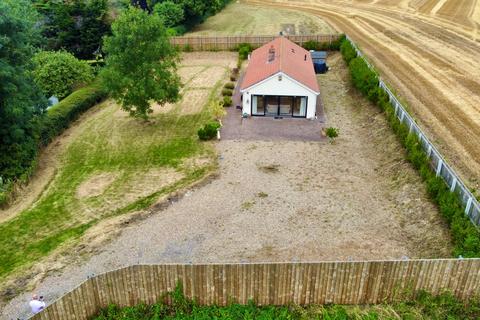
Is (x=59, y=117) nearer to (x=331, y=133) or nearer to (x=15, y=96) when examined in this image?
(x=15, y=96)

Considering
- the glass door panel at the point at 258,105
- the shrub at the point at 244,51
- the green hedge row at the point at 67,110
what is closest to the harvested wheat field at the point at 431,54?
the glass door panel at the point at 258,105

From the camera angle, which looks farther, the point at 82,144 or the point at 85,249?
the point at 82,144

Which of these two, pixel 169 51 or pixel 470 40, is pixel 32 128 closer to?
pixel 169 51

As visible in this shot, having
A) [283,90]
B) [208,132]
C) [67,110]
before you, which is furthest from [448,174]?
[67,110]

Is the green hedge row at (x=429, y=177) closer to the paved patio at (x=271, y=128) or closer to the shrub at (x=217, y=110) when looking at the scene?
the paved patio at (x=271, y=128)

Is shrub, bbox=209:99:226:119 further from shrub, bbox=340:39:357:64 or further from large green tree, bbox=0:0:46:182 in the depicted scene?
shrub, bbox=340:39:357:64

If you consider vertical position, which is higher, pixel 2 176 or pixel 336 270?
pixel 336 270

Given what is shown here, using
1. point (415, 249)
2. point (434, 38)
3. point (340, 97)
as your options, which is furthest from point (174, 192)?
point (434, 38)
